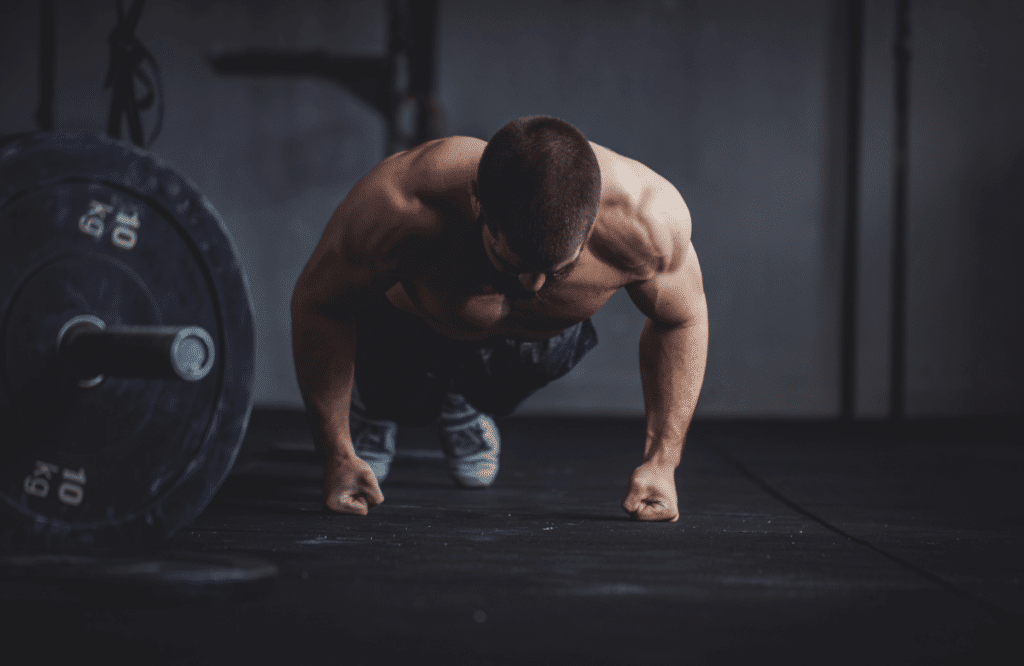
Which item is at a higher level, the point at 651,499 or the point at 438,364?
the point at 438,364

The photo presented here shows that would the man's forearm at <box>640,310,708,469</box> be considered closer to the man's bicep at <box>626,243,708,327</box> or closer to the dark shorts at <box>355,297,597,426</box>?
the man's bicep at <box>626,243,708,327</box>

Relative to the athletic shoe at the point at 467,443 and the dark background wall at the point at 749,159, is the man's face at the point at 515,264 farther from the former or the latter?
the dark background wall at the point at 749,159

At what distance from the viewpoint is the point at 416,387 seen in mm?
1711

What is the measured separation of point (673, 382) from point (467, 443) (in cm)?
61

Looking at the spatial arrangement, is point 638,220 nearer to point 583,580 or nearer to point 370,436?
point 583,580

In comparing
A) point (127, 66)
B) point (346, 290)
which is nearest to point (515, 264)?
point (346, 290)

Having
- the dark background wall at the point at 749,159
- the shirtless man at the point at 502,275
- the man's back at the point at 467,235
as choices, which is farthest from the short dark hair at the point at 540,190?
the dark background wall at the point at 749,159

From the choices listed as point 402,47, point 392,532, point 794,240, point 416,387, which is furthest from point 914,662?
point 794,240

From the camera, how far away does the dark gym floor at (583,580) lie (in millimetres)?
764

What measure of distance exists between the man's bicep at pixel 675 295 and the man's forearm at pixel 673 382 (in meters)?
0.02

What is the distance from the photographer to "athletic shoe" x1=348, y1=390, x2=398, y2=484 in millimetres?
1818

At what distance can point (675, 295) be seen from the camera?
1.38m

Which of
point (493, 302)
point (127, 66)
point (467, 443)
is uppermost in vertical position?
point (127, 66)

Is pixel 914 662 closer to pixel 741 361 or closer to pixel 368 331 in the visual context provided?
pixel 368 331
